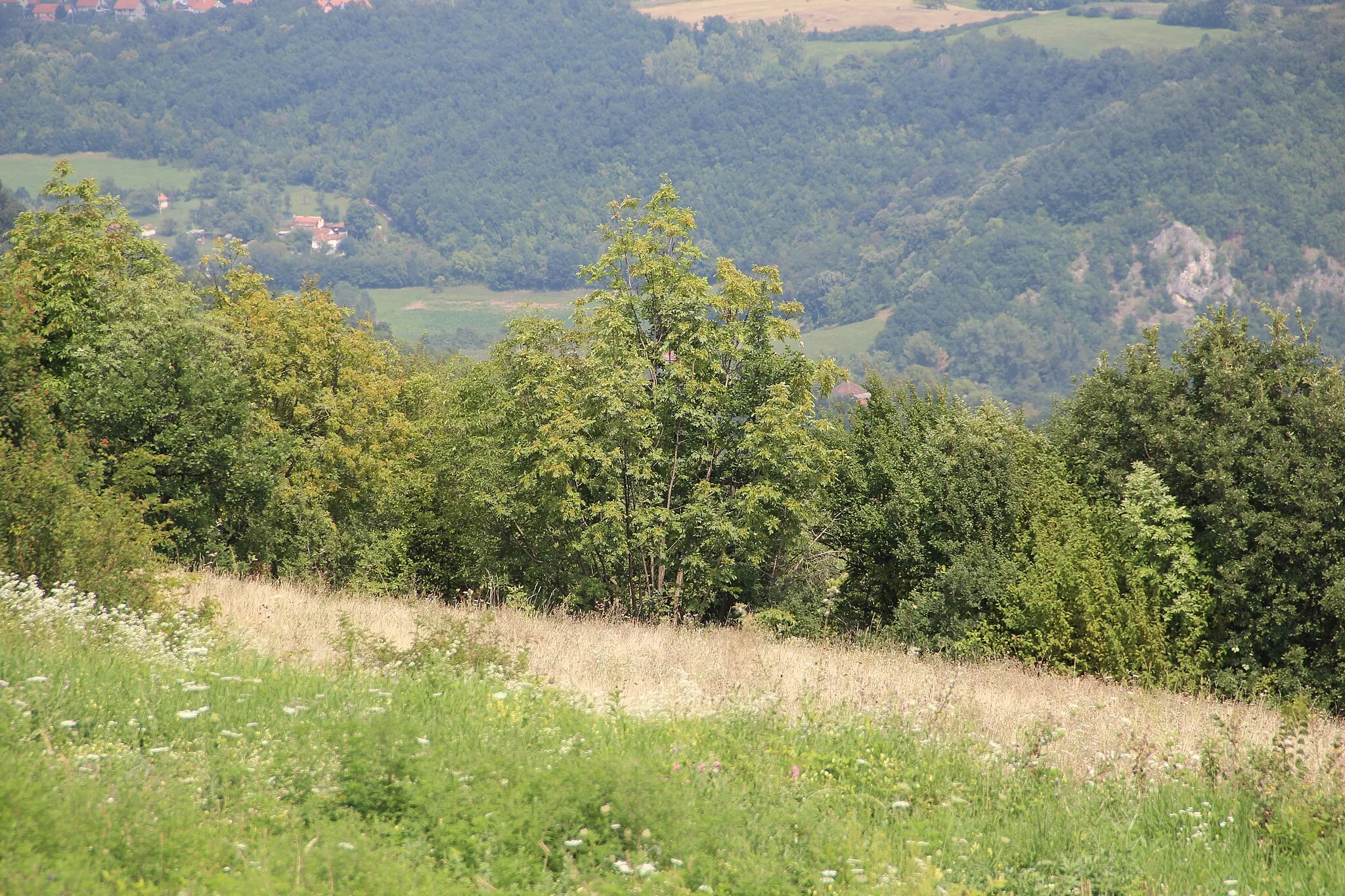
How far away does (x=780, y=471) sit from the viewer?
1759 centimetres

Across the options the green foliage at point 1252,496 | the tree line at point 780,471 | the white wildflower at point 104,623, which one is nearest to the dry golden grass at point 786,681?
the white wildflower at point 104,623

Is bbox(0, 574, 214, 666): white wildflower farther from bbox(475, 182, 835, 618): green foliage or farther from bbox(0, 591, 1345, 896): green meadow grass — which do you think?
bbox(475, 182, 835, 618): green foliage

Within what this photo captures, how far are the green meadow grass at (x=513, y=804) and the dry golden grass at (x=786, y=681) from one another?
0.87 m

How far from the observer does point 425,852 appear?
537 cm

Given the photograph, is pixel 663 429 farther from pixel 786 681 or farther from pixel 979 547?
pixel 786 681

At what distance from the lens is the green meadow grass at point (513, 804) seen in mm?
4832

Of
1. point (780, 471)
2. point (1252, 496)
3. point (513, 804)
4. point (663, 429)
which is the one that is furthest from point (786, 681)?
point (1252, 496)

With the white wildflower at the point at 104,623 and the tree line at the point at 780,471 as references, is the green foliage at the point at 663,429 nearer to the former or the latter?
the tree line at the point at 780,471

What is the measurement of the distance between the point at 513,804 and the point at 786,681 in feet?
18.3

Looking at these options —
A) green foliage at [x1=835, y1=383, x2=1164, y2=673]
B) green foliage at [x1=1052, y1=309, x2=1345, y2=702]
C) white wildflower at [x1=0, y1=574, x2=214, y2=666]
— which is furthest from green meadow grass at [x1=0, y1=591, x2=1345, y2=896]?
green foliage at [x1=1052, y1=309, x2=1345, y2=702]

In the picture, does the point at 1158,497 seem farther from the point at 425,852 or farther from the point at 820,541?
the point at 425,852

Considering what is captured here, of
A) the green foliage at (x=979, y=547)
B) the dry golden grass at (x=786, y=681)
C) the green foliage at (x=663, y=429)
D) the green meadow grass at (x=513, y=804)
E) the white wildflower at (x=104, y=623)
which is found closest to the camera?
the green meadow grass at (x=513, y=804)

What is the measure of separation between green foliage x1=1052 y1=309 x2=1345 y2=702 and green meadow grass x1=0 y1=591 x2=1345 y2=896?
37.8 ft

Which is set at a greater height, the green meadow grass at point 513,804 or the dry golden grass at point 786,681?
the green meadow grass at point 513,804
